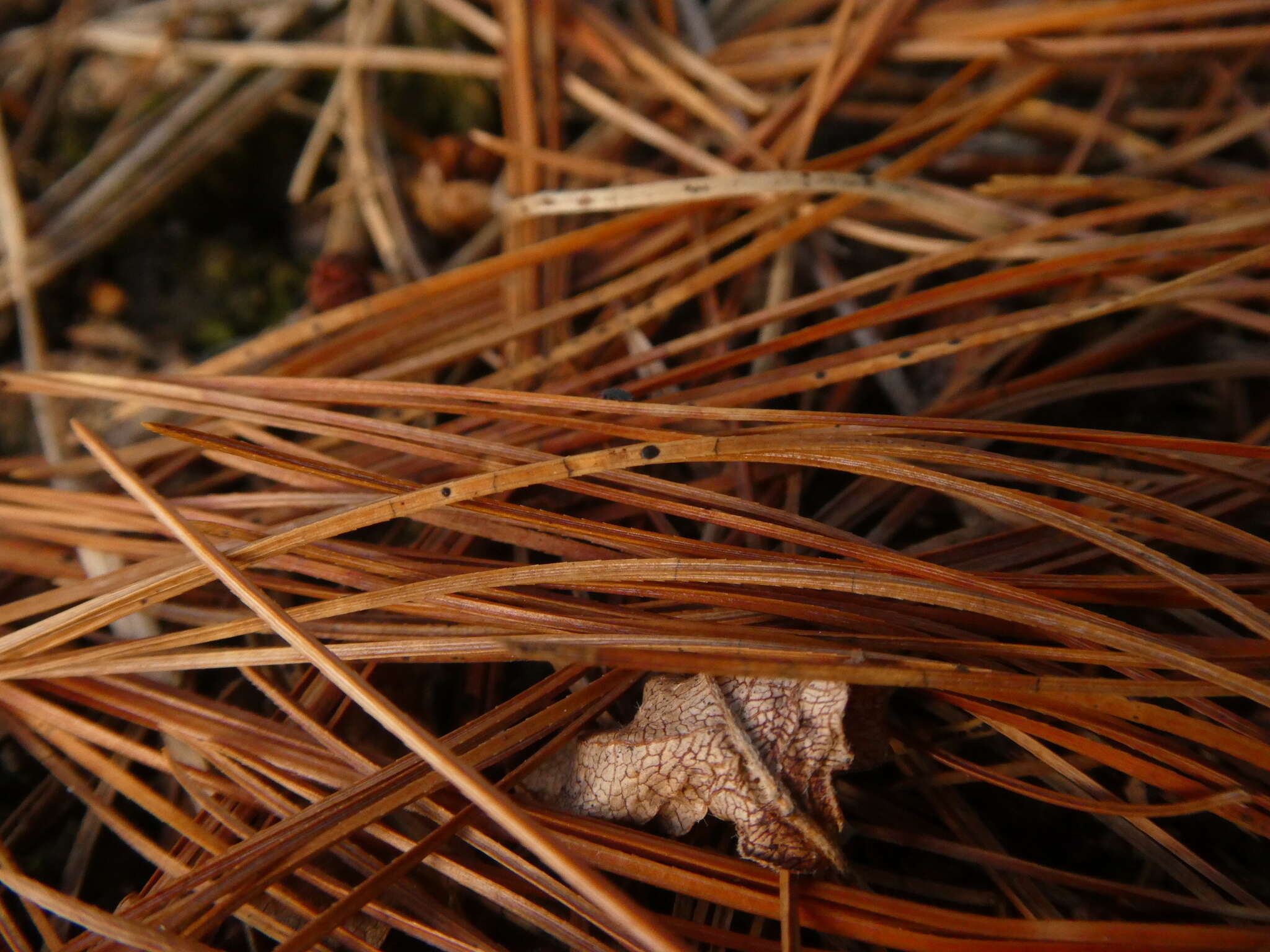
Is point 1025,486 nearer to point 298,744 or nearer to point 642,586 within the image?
point 642,586

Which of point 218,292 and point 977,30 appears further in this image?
point 218,292

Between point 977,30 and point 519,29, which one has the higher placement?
Result: point 519,29

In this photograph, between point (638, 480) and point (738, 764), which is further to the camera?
point (638, 480)

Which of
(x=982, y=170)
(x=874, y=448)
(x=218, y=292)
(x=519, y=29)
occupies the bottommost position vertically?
(x=874, y=448)

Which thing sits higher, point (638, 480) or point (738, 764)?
point (638, 480)

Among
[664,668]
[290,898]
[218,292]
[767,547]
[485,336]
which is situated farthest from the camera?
[218,292]

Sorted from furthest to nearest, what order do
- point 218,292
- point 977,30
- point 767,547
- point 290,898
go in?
point 218,292, point 977,30, point 767,547, point 290,898

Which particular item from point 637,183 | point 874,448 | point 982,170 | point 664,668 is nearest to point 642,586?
point 664,668
